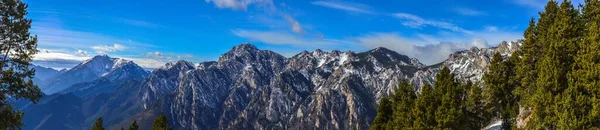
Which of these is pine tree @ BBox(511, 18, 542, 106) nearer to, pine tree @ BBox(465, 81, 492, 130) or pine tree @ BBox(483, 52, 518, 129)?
pine tree @ BBox(483, 52, 518, 129)

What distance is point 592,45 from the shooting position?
33.9 m

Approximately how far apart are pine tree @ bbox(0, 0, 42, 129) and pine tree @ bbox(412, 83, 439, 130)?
4461 centimetres

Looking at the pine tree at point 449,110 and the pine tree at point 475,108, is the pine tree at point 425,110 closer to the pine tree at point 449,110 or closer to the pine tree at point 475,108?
the pine tree at point 449,110

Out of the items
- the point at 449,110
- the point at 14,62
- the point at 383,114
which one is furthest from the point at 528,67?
the point at 14,62

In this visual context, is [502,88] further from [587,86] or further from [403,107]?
[587,86]

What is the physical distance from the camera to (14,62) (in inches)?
1266

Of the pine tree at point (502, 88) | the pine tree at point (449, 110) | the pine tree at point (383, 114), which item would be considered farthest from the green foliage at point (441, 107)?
the pine tree at point (502, 88)

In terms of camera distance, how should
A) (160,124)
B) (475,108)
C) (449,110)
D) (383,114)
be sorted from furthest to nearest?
(160,124) → (383,114) → (475,108) → (449,110)

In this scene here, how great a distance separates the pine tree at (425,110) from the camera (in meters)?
53.3

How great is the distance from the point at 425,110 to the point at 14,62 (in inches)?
1904

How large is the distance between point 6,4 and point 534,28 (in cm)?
6379

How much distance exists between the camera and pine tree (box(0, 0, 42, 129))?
103 ft

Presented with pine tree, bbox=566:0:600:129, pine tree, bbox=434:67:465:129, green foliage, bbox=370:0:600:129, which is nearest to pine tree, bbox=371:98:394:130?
green foliage, bbox=370:0:600:129

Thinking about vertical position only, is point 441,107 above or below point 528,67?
below
